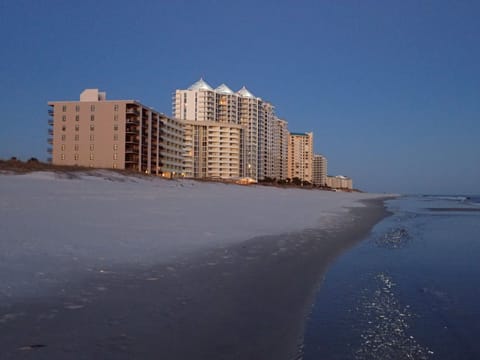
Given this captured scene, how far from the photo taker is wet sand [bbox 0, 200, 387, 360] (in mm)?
3744

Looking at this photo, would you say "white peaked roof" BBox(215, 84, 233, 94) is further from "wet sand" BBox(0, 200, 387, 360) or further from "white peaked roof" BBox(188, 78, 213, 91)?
"wet sand" BBox(0, 200, 387, 360)

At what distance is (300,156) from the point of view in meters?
190

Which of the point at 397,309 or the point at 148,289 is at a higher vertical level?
the point at 148,289

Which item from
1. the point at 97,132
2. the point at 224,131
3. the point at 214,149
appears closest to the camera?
the point at 97,132

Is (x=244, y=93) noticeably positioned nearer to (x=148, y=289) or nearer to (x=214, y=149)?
(x=214, y=149)

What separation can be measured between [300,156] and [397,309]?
615 feet

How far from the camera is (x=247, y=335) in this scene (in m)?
4.29

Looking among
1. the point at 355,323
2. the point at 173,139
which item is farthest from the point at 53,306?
the point at 173,139

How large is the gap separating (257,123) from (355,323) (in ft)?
482

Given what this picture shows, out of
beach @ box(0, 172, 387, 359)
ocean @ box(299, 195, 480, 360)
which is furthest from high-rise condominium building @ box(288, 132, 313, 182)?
ocean @ box(299, 195, 480, 360)

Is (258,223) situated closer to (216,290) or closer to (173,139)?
(216,290)

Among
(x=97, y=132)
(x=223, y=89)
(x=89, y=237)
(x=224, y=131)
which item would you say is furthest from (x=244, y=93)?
(x=89, y=237)

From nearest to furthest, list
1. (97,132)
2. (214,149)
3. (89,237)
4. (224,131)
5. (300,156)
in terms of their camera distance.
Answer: (89,237)
(97,132)
(214,149)
(224,131)
(300,156)

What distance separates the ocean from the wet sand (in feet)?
1.18
